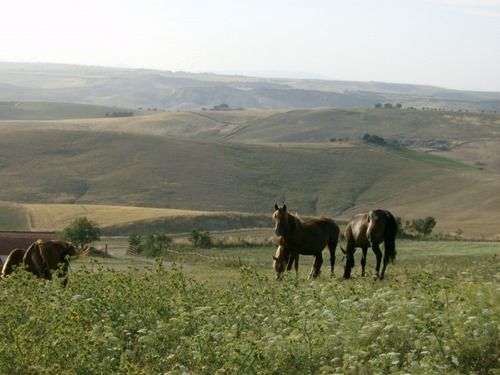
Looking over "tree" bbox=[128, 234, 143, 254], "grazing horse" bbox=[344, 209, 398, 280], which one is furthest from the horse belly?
"tree" bbox=[128, 234, 143, 254]

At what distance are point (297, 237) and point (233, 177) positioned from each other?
296 ft

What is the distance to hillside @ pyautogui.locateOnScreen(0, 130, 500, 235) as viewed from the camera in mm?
99188

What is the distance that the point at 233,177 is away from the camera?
11206cm

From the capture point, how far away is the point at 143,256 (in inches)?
1865

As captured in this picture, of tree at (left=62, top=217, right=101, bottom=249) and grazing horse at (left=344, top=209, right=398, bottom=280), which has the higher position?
grazing horse at (left=344, top=209, right=398, bottom=280)

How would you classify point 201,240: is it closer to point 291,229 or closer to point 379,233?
point 291,229

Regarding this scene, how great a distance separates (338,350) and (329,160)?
379ft

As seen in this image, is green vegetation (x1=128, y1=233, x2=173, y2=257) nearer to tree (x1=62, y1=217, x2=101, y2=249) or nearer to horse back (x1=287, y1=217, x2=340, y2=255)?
tree (x1=62, y1=217, x2=101, y2=249)

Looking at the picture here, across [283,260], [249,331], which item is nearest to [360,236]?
[283,260]

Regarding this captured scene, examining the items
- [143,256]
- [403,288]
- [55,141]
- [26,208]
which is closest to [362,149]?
[55,141]

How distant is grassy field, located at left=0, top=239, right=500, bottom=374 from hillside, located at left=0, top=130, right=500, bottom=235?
229ft

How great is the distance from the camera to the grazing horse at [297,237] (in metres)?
21.3

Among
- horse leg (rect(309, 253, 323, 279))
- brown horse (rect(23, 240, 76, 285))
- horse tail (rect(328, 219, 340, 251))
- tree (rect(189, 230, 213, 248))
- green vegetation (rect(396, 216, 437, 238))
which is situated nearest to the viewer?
brown horse (rect(23, 240, 76, 285))

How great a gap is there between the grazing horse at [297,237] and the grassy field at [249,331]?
25.1 feet
